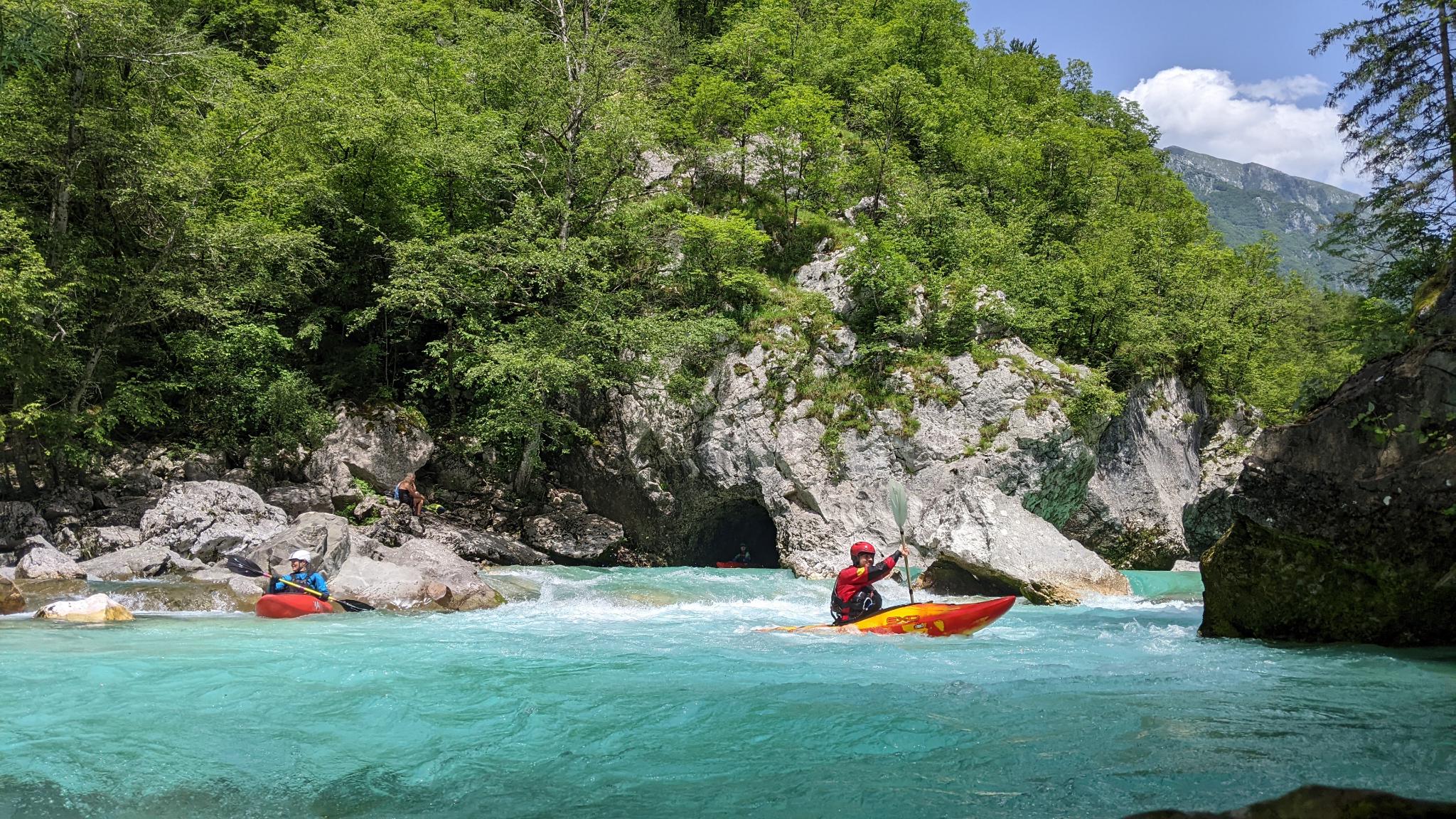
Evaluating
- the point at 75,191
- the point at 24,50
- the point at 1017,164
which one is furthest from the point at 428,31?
the point at 24,50

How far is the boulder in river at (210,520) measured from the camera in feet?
40.5

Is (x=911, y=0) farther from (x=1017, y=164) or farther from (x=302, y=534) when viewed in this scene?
(x=302, y=534)

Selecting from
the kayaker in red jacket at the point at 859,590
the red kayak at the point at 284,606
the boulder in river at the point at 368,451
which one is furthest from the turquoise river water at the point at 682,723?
the boulder in river at the point at 368,451

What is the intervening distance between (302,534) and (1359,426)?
13450mm

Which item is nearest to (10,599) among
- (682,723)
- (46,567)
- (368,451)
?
(46,567)

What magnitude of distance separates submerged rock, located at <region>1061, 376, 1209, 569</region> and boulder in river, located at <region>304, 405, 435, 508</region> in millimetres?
16011

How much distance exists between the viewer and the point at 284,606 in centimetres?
973

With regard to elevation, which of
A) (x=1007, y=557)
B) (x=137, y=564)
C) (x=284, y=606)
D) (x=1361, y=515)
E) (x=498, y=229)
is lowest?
(x=284, y=606)

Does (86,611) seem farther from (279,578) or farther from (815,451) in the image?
(815,451)

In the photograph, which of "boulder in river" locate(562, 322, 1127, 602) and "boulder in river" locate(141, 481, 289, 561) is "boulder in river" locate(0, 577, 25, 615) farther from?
"boulder in river" locate(562, 322, 1127, 602)

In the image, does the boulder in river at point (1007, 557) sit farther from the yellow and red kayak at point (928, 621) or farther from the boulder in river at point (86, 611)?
the boulder in river at point (86, 611)

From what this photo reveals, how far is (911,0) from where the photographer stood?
2886cm

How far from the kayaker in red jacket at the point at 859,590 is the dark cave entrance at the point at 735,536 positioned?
7.86m

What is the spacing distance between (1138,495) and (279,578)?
19.2 meters
